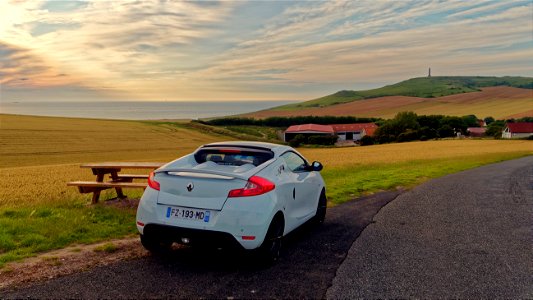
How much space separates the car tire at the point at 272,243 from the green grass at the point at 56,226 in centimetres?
243

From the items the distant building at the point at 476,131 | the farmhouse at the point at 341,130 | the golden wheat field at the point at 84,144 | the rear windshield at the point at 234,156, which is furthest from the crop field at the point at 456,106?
the rear windshield at the point at 234,156

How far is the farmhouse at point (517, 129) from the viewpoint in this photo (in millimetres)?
83425

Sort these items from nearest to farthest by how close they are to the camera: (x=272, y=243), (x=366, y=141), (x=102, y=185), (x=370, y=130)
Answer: (x=272, y=243) < (x=102, y=185) < (x=366, y=141) < (x=370, y=130)

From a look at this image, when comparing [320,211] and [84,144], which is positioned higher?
[320,211]

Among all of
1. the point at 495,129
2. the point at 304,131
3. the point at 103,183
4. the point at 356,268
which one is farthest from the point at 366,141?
the point at 356,268

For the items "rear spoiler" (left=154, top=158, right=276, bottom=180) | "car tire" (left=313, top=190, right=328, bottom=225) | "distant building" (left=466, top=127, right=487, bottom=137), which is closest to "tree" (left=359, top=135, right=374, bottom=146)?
"distant building" (left=466, top=127, right=487, bottom=137)

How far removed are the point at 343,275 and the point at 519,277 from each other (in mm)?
2214

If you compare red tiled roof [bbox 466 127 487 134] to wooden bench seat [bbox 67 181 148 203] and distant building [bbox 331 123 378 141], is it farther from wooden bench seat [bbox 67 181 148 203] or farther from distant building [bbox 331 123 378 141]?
wooden bench seat [bbox 67 181 148 203]

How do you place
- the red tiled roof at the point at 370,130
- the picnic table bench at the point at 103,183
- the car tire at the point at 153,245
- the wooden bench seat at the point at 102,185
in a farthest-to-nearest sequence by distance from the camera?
the red tiled roof at the point at 370,130
the picnic table bench at the point at 103,183
the wooden bench seat at the point at 102,185
the car tire at the point at 153,245

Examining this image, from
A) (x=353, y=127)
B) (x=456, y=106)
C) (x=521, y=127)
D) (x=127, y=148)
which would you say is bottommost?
(x=127, y=148)

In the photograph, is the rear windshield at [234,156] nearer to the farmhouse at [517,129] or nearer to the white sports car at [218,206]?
the white sports car at [218,206]

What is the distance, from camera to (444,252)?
6504mm

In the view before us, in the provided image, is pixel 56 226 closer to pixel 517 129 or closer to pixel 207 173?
pixel 207 173

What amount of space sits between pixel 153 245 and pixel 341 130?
98894 millimetres
